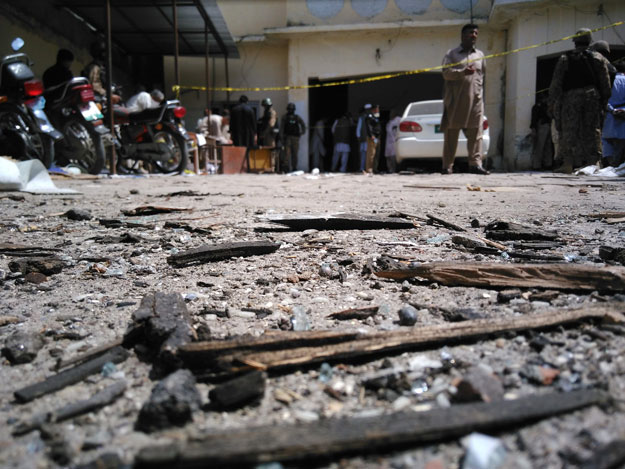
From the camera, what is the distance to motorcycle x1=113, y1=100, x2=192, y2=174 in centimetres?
848

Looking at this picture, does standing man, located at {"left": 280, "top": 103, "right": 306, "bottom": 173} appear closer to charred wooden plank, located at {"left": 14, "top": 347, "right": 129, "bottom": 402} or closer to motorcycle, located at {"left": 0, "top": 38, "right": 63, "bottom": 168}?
motorcycle, located at {"left": 0, "top": 38, "right": 63, "bottom": 168}

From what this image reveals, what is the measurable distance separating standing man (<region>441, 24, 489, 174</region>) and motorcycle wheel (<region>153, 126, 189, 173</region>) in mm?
4506

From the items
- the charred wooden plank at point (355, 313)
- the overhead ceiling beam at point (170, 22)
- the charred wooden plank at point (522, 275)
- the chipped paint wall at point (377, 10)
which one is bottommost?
the charred wooden plank at point (355, 313)

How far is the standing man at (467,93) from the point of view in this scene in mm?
8008

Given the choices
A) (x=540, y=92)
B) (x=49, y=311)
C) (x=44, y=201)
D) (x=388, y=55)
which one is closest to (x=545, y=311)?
(x=49, y=311)

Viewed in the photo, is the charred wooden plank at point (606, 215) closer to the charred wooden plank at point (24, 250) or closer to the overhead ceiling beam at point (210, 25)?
the charred wooden plank at point (24, 250)

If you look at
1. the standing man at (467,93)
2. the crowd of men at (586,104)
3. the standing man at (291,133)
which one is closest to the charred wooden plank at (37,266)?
the standing man at (467,93)

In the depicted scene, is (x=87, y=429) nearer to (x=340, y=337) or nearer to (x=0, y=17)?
(x=340, y=337)

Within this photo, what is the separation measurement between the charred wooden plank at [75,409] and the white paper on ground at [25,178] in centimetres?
427

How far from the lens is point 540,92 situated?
47.0 feet

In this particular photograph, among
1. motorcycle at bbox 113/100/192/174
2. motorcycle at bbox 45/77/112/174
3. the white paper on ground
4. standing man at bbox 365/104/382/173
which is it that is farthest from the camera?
standing man at bbox 365/104/382/173

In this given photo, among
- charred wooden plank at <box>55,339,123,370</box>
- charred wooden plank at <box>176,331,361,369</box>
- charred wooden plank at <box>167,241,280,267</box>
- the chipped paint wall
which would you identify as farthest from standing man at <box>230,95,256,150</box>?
charred wooden plank at <box>176,331,361,369</box>

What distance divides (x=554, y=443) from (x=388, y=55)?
55.4 ft

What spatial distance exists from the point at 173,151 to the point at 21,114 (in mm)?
2819
